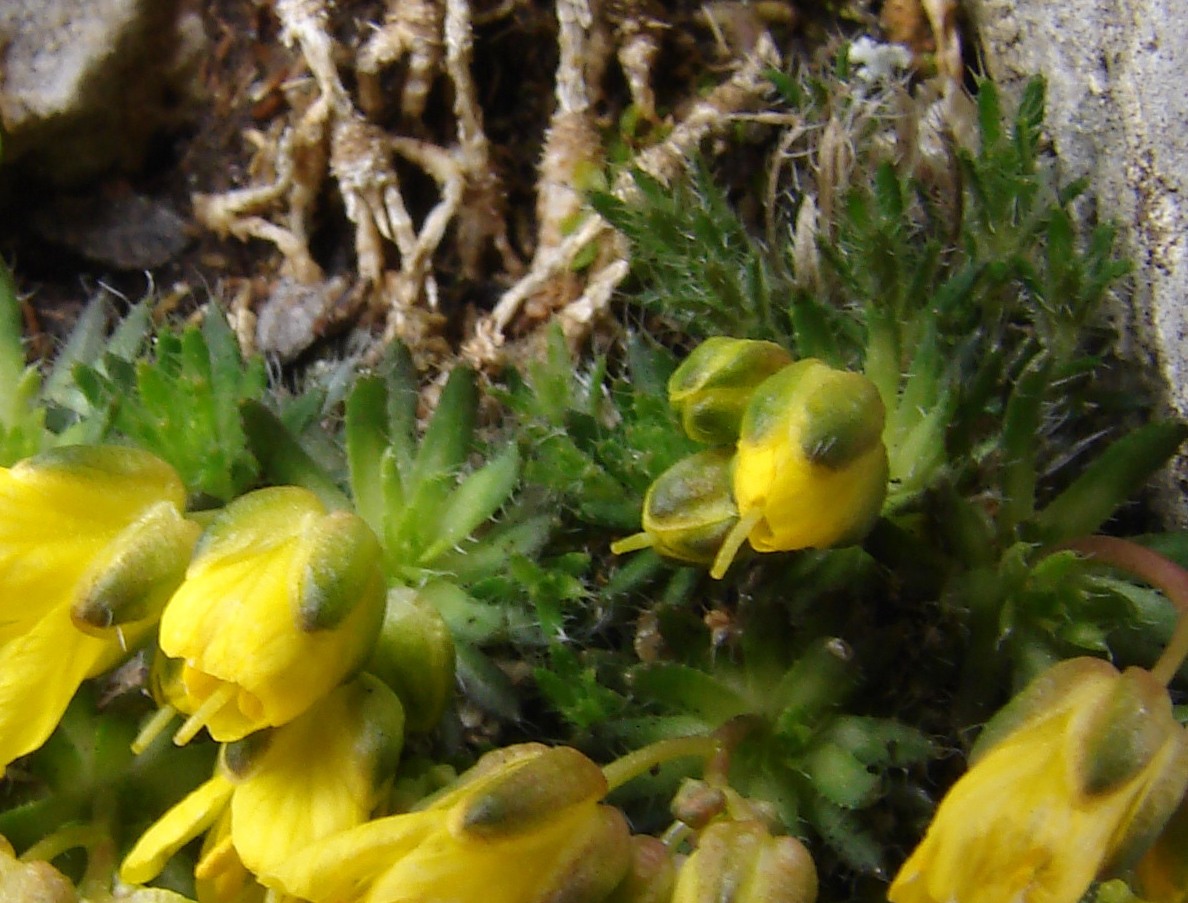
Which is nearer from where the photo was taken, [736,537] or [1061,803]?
[1061,803]

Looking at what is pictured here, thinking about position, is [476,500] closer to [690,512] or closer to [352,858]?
[690,512]

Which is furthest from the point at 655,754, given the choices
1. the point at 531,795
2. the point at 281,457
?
the point at 281,457

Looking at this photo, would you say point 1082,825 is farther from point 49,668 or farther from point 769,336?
point 49,668

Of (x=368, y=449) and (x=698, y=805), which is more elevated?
(x=368, y=449)

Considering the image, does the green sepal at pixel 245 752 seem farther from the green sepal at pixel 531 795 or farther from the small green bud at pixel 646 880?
the small green bud at pixel 646 880

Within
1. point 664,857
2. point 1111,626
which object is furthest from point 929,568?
point 664,857

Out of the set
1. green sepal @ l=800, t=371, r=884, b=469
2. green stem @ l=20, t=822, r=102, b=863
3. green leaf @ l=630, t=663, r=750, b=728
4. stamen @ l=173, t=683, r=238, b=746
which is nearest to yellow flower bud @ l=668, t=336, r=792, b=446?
green sepal @ l=800, t=371, r=884, b=469

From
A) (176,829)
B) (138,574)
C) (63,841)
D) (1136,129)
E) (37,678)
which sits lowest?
(63,841)
